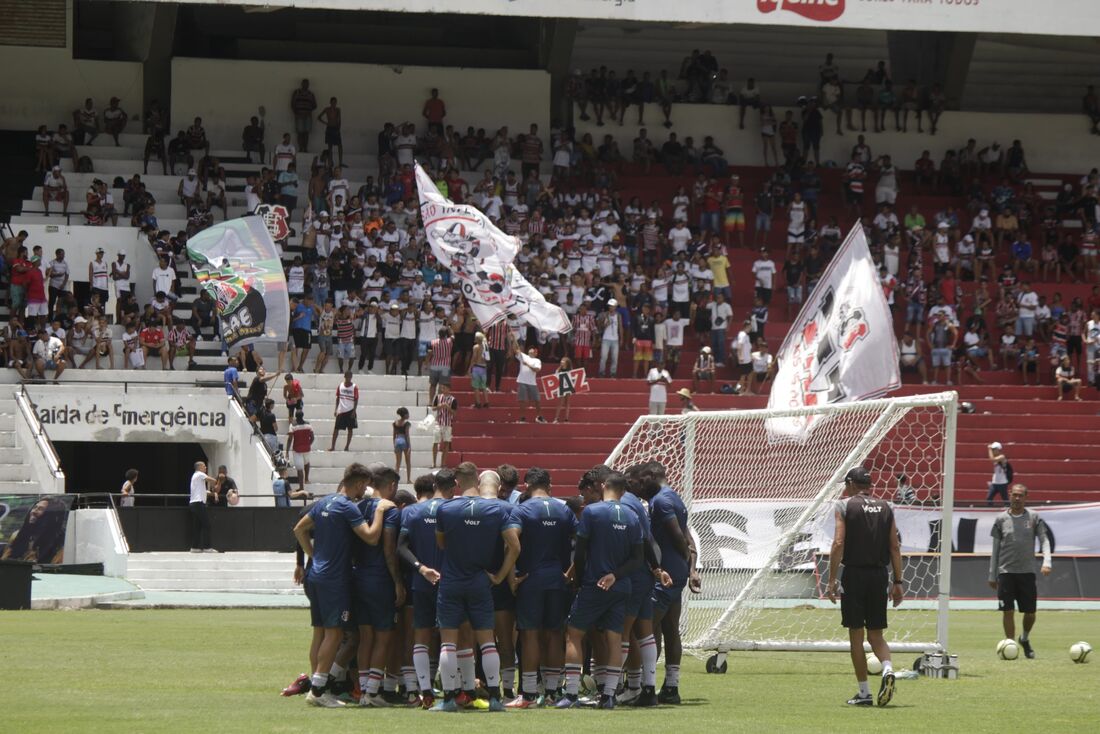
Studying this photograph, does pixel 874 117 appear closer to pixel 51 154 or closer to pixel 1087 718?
pixel 51 154

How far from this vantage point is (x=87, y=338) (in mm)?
33375

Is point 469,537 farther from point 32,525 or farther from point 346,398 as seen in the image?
point 346,398

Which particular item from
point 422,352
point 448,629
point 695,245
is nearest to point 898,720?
point 448,629

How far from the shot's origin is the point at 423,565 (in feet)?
41.2

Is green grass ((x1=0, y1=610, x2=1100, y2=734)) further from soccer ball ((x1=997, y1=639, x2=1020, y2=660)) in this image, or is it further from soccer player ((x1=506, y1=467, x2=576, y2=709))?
soccer player ((x1=506, y1=467, x2=576, y2=709))

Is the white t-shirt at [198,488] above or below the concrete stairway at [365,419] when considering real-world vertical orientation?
below

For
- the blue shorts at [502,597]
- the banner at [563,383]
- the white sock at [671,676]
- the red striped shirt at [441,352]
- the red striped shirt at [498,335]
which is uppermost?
the red striped shirt at [498,335]

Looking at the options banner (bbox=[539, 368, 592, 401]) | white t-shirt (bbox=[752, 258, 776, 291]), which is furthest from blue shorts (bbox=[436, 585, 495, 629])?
white t-shirt (bbox=[752, 258, 776, 291])

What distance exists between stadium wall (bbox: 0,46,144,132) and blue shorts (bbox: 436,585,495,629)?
31863mm

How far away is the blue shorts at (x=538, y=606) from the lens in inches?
498

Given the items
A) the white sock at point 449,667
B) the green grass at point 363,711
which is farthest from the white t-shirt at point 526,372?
the white sock at point 449,667

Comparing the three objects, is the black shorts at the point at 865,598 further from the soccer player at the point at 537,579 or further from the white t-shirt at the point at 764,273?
the white t-shirt at the point at 764,273

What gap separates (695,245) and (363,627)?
2775 cm

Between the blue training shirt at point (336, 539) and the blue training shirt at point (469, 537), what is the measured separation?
0.75 metres
